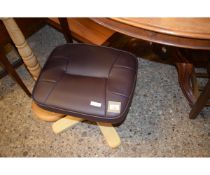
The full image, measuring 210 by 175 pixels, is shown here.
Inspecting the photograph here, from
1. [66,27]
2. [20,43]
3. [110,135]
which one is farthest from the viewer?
[66,27]

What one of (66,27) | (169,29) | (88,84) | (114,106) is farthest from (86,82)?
(66,27)

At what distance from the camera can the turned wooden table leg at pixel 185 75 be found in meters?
1.29

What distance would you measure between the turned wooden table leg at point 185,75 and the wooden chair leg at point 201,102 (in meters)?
0.07

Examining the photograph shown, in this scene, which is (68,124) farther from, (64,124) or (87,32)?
(87,32)

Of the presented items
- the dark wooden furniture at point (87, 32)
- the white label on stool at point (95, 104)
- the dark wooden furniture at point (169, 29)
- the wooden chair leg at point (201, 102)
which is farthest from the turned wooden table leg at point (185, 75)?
the white label on stool at point (95, 104)

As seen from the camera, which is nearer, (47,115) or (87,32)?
(47,115)

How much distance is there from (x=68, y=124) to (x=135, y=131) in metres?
0.39

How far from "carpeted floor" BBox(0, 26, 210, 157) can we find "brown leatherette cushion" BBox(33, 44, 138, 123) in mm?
435

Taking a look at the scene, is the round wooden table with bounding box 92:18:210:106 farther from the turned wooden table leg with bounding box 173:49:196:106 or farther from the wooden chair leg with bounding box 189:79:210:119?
the turned wooden table leg with bounding box 173:49:196:106

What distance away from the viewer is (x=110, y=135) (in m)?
1.24

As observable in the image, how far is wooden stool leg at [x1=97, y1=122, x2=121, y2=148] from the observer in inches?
48.4

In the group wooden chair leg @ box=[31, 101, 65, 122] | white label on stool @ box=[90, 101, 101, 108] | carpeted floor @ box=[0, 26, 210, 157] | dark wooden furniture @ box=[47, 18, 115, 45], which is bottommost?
carpeted floor @ box=[0, 26, 210, 157]

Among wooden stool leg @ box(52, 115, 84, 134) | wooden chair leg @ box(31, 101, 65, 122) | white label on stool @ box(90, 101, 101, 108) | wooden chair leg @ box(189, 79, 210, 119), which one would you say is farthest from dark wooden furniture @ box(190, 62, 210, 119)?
wooden chair leg @ box(31, 101, 65, 122)
